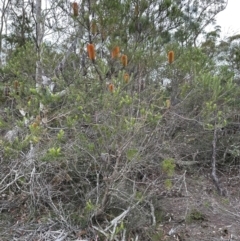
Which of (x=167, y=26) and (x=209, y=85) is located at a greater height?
(x=167, y=26)

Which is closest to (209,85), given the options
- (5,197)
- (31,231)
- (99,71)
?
(99,71)

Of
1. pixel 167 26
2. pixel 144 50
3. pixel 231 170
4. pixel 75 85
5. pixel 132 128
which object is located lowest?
pixel 231 170

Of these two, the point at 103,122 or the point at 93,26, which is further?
the point at 93,26

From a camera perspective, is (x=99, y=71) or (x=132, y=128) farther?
(x=99, y=71)

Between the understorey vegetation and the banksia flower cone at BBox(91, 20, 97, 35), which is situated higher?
the banksia flower cone at BBox(91, 20, 97, 35)

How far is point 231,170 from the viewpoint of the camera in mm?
5508

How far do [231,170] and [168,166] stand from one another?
112 inches

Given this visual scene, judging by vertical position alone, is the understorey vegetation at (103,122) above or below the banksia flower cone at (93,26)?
below

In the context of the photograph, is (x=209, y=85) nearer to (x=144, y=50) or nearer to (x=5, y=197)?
(x=144, y=50)

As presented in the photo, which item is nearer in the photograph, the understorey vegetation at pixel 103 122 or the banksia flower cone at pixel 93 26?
the understorey vegetation at pixel 103 122

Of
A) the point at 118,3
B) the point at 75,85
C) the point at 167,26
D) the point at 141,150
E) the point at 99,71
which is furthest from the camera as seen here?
the point at 167,26

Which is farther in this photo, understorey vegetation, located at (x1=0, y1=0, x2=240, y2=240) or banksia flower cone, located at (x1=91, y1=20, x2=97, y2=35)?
banksia flower cone, located at (x1=91, y1=20, x2=97, y2=35)

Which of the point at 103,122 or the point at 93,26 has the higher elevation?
the point at 93,26

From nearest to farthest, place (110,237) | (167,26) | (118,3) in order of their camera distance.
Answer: (110,237) < (118,3) < (167,26)
